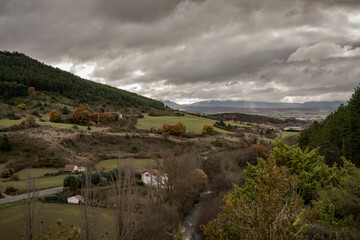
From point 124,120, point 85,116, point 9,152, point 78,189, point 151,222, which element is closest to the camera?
point 151,222

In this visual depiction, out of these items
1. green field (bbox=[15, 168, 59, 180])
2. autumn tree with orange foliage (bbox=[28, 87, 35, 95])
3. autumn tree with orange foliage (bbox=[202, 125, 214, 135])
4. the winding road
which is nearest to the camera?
the winding road

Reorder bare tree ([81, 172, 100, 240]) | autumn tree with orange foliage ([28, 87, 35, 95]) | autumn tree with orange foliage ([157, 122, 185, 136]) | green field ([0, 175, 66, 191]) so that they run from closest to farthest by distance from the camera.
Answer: bare tree ([81, 172, 100, 240])
green field ([0, 175, 66, 191])
autumn tree with orange foliage ([157, 122, 185, 136])
autumn tree with orange foliage ([28, 87, 35, 95])

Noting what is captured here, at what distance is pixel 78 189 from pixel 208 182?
25.9m

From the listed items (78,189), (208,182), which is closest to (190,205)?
(208,182)

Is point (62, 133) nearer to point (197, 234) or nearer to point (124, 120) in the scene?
point (124, 120)

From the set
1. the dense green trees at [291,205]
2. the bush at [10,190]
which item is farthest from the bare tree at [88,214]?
the bush at [10,190]

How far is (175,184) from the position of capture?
35688 mm

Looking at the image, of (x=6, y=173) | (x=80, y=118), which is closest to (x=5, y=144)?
(x=6, y=173)

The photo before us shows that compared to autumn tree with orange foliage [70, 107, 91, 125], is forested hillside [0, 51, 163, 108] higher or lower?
higher

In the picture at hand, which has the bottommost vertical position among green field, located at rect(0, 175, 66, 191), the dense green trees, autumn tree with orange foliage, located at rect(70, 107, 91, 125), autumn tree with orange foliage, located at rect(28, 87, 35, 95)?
green field, located at rect(0, 175, 66, 191)

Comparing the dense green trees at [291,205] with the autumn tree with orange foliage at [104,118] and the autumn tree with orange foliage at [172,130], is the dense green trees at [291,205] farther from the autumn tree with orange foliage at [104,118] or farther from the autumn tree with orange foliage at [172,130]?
the autumn tree with orange foliage at [104,118]

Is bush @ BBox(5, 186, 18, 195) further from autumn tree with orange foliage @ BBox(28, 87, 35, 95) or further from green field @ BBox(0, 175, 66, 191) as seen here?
autumn tree with orange foliage @ BBox(28, 87, 35, 95)

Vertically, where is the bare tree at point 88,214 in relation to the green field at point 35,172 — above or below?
above

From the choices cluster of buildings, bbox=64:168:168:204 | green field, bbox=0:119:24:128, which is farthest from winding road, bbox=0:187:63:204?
green field, bbox=0:119:24:128
